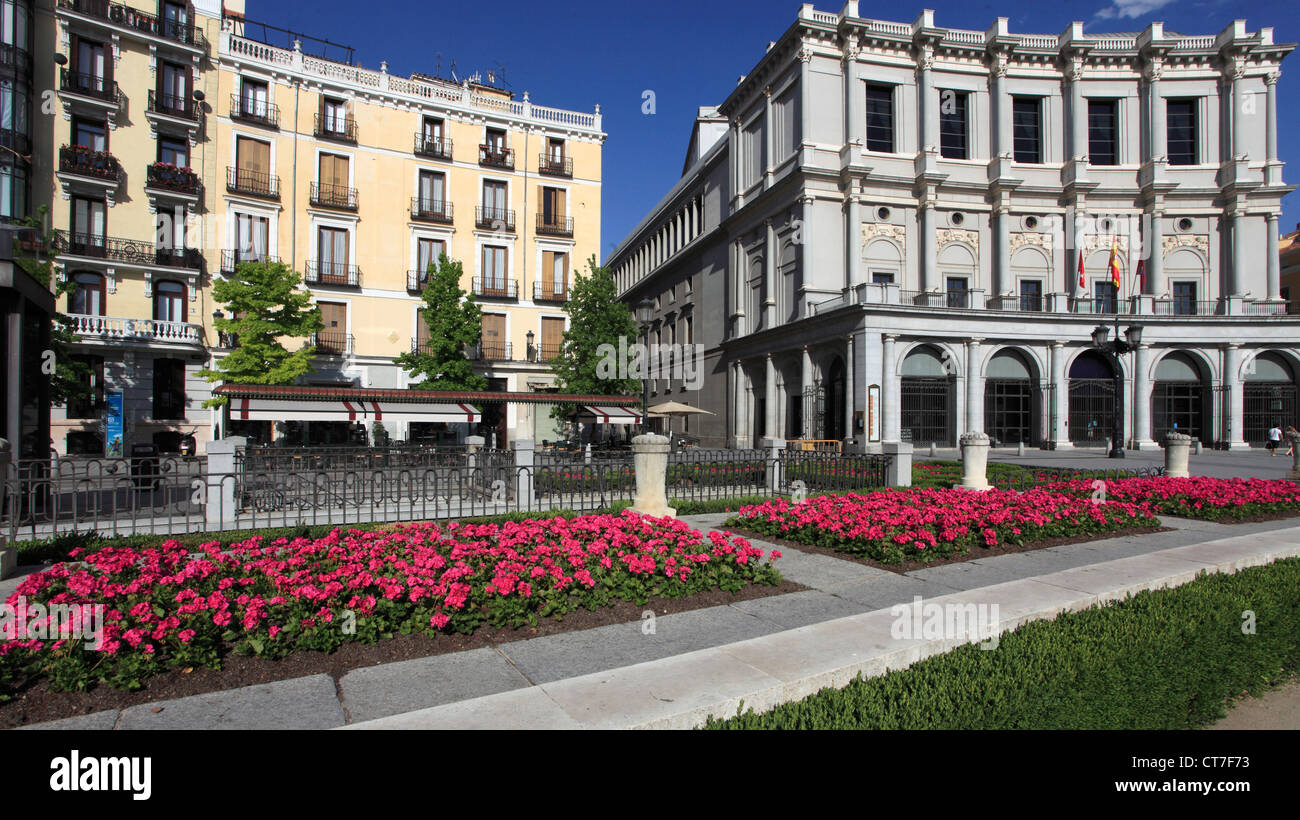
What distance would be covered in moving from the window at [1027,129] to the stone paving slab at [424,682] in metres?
43.3

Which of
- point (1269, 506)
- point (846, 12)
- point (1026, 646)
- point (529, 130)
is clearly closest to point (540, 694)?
point (1026, 646)

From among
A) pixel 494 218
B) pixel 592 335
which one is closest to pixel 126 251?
pixel 494 218

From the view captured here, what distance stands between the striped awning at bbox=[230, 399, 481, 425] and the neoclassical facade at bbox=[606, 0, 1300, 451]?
19581mm

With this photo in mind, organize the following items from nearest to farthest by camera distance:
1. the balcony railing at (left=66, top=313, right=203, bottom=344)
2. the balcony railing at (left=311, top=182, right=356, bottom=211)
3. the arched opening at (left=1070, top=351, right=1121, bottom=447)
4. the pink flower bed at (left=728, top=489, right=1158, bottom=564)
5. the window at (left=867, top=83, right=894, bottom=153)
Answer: the pink flower bed at (left=728, top=489, right=1158, bottom=564), the balcony railing at (left=66, top=313, right=203, bottom=344), the balcony railing at (left=311, top=182, right=356, bottom=211), the arched opening at (left=1070, top=351, right=1121, bottom=447), the window at (left=867, top=83, right=894, bottom=153)

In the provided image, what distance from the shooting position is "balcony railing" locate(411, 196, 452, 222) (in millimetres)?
33594

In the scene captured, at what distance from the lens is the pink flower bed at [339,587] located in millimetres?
4719

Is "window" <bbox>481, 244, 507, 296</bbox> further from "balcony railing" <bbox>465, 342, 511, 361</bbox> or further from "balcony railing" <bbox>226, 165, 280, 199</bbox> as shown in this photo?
"balcony railing" <bbox>226, 165, 280, 199</bbox>

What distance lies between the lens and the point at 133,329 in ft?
92.3

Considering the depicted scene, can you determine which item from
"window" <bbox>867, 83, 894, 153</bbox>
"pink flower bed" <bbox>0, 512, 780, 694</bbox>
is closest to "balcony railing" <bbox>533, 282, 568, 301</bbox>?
"window" <bbox>867, 83, 894, 153</bbox>

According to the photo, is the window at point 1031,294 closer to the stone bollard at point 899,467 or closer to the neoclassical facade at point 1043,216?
the neoclassical facade at point 1043,216
